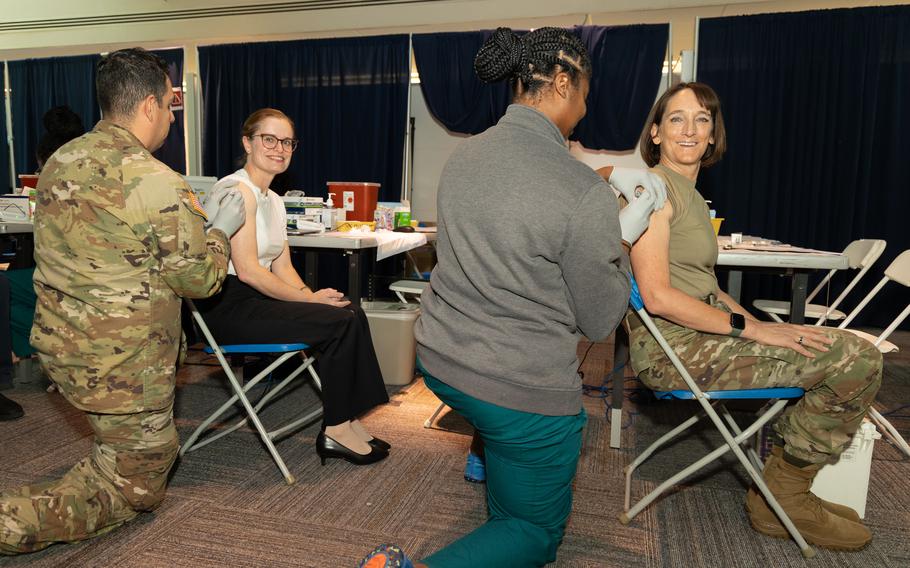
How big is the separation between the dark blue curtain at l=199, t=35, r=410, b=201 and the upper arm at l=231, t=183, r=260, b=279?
3.90 metres

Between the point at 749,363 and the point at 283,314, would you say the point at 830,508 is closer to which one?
the point at 749,363

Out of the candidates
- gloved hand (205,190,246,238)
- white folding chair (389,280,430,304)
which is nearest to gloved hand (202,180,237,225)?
gloved hand (205,190,246,238)

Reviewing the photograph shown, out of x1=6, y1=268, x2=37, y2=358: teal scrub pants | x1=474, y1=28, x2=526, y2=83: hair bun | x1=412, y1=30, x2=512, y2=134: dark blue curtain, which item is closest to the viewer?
x1=474, y1=28, x2=526, y2=83: hair bun

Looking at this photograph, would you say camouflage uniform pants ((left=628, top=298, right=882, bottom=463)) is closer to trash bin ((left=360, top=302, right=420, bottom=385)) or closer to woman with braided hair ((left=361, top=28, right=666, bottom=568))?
woman with braided hair ((left=361, top=28, right=666, bottom=568))

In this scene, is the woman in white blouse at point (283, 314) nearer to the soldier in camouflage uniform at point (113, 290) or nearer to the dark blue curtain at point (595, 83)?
the soldier in camouflage uniform at point (113, 290)

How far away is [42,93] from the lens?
706cm

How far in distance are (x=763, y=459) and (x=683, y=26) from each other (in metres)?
4.63

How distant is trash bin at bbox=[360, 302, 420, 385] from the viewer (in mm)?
3121

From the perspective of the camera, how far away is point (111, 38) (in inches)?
260

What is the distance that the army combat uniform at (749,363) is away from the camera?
153cm

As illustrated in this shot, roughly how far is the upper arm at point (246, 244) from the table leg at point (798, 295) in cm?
195

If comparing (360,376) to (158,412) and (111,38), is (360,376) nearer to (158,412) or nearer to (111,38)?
(158,412)

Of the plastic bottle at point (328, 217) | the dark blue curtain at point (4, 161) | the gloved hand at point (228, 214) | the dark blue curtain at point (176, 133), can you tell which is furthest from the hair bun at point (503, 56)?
the dark blue curtain at point (4, 161)

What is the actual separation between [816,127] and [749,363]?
14.5 feet
